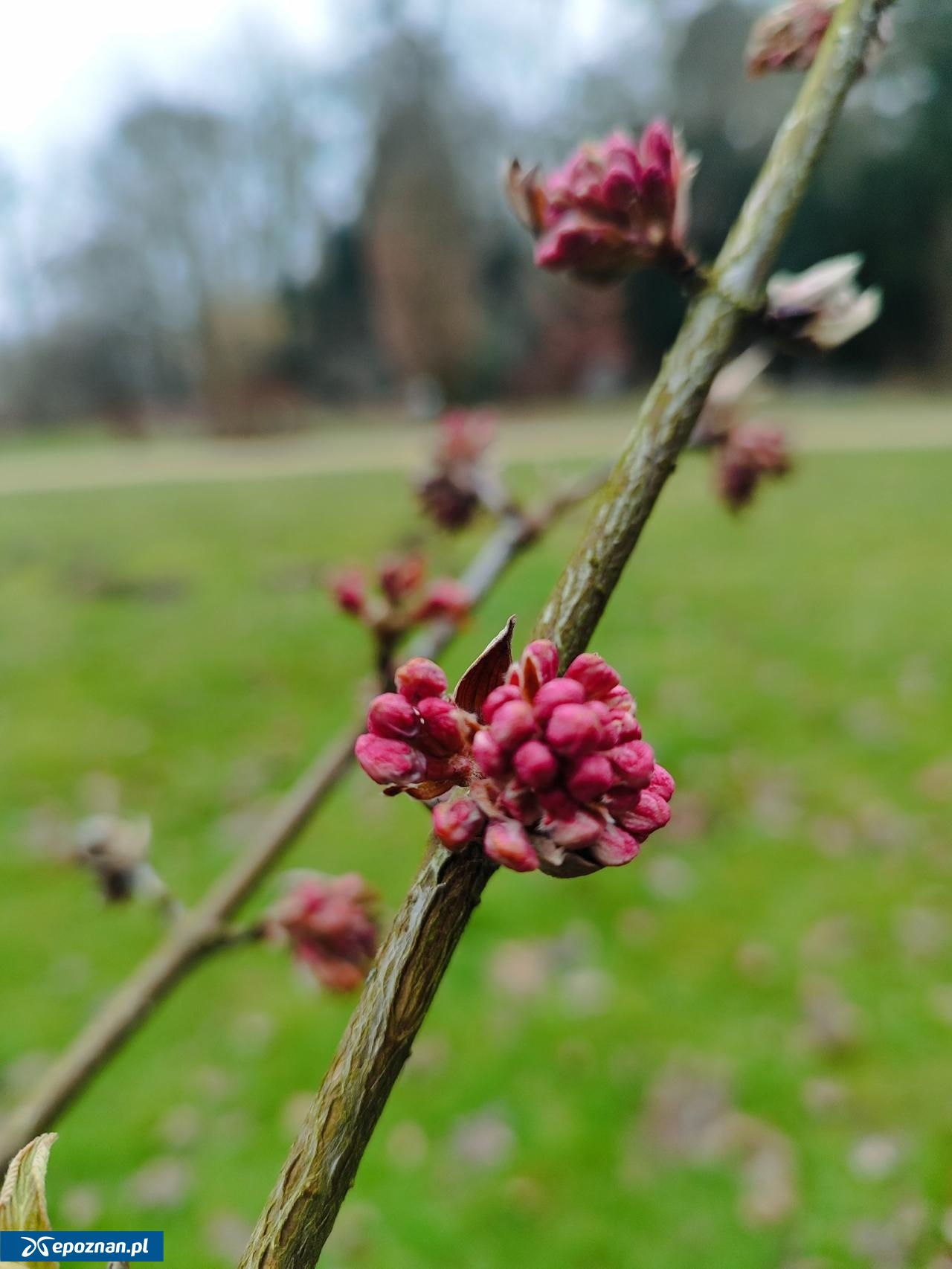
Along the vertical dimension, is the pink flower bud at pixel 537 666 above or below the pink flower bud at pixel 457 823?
above

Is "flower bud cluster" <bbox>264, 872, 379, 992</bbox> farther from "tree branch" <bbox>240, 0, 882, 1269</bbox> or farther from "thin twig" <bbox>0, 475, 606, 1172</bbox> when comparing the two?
"tree branch" <bbox>240, 0, 882, 1269</bbox>

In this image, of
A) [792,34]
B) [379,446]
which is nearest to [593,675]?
[792,34]

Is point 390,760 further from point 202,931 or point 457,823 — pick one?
point 202,931

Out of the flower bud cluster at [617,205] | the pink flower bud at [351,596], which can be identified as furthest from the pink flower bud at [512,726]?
the pink flower bud at [351,596]

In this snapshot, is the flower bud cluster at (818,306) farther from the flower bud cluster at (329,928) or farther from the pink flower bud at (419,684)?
the flower bud cluster at (329,928)

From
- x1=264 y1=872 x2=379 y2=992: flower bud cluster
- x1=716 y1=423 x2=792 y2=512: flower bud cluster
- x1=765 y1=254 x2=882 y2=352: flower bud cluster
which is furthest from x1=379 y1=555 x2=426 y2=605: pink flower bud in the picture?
x1=765 y1=254 x2=882 y2=352: flower bud cluster

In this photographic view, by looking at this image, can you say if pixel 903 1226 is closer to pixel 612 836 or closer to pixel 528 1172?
pixel 528 1172

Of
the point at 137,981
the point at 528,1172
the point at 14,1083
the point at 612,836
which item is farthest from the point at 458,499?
the point at 14,1083

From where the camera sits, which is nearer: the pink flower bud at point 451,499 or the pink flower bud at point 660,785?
the pink flower bud at point 660,785
